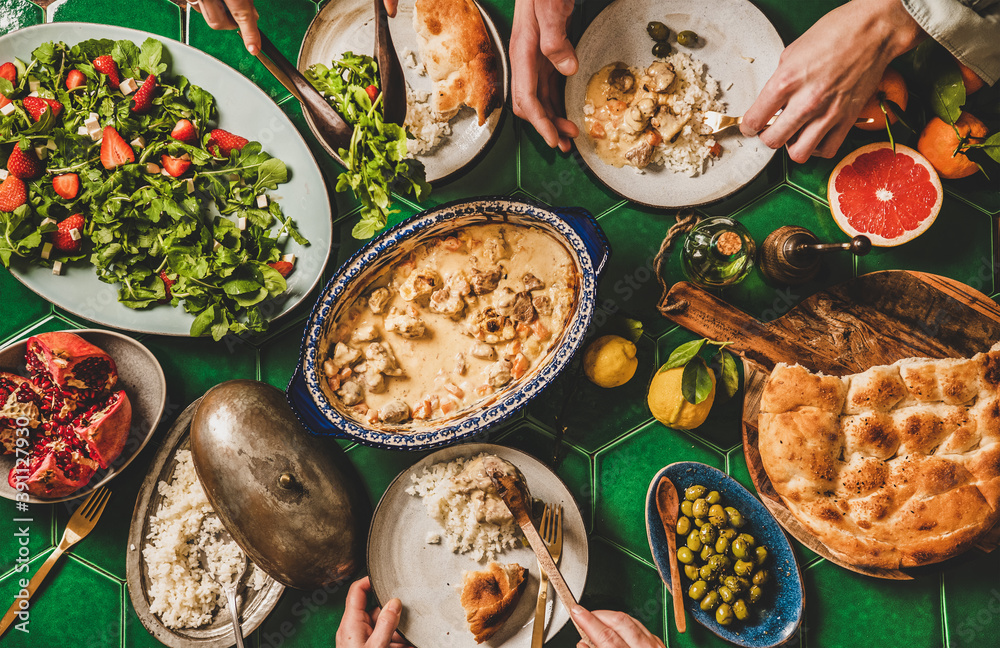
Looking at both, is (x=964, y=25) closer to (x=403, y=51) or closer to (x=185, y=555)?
(x=403, y=51)

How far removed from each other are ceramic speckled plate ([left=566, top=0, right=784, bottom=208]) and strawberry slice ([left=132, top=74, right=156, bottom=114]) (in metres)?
1.71

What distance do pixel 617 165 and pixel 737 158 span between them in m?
0.48

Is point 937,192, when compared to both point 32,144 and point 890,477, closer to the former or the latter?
point 890,477

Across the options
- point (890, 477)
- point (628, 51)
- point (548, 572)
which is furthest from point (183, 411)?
point (890, 477)

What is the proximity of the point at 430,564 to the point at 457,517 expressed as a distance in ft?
0.82

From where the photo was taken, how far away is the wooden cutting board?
217 cm

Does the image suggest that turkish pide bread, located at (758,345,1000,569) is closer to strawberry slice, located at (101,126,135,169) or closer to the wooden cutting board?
the wooden cutting board

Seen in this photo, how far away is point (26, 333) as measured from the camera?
2500 mm

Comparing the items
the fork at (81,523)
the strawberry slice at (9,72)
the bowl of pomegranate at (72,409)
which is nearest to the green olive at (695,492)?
the bowl of pomegranate at (72,409)

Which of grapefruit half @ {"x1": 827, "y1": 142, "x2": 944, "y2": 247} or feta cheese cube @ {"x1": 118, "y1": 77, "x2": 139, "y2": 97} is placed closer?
grapefruit half @ {"x1": 827, "y1": 142, "x2": 944, "y2": 247}

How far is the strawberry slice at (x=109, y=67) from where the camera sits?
2334 millimetres

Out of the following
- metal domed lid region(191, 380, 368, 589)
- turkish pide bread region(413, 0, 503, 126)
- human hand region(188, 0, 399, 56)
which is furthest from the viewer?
turkish pide bread region(413, 0, 503, 126)

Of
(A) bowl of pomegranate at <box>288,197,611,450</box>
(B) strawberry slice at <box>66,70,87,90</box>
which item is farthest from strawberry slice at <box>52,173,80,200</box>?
(A) bowl of pomegranate at <box>288,197,611,450</box>

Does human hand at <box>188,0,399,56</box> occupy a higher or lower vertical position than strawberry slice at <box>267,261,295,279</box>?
higher
